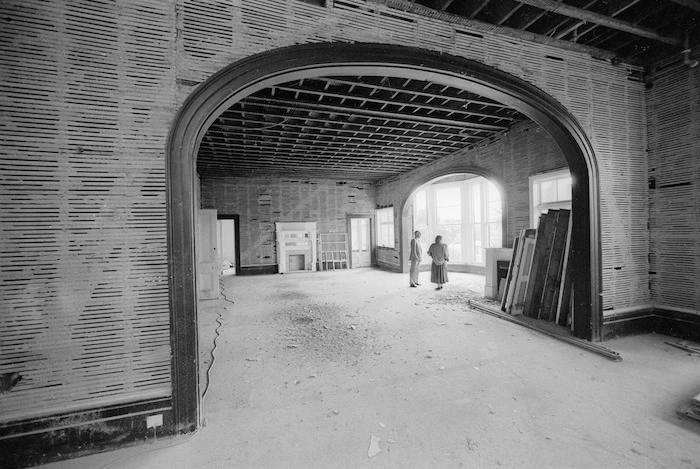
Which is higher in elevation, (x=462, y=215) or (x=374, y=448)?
(x=462, y=215)

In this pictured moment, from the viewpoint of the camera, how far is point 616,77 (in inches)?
151

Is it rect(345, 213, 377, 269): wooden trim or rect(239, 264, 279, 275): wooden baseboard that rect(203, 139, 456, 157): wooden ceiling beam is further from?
rect(239, 264, 279, 275): wooden baseboard

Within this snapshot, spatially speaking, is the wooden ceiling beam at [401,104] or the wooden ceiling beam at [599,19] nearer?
the wooden ceiling beam at [599,19]

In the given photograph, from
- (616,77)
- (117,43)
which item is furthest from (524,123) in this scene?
(117,43)

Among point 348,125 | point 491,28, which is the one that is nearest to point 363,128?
point 348,125

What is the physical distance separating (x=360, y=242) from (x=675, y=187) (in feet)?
30.6

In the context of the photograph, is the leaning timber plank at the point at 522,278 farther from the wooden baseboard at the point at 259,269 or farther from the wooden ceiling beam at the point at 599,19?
the wooden baseboard at the point at 259,269

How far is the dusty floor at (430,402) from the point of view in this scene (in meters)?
1.93

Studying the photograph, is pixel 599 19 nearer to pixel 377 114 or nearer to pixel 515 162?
pixel 377 114

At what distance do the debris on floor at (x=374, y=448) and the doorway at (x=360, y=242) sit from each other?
994cm

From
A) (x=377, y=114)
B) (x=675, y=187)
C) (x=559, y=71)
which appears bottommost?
(x=675, y=187)

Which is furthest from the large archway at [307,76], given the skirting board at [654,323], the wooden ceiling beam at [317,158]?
the wooden ceiling beam at [317,158]

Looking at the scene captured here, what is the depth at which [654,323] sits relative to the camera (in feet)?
13.0

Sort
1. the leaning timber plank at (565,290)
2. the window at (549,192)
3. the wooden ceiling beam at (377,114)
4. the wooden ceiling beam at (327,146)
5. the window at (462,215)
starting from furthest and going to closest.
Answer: the window at (462,215) → the wooden ceiling beam at (327,146) → the window at (549,192) → the wooden ceiling beam at (377,114) → the leaning timber plank at (565,290)
